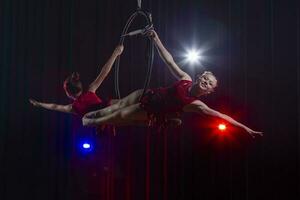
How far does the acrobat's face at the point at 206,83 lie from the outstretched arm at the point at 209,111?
13 centimetres

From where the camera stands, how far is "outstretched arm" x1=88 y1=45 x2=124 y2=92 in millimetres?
6074

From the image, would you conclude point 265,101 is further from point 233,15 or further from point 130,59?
point 130,59

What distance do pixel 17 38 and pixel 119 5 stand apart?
1.28 meters

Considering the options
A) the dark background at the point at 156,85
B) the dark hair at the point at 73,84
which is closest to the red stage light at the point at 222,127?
the dark background at the point at 156,85

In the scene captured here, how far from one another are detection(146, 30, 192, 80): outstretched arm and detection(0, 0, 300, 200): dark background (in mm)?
77

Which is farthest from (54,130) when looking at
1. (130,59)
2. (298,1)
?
(298,1)

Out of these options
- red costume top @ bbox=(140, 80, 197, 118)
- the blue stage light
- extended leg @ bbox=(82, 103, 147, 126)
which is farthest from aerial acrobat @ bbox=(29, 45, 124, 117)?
red costume top @ bbox=(140, 80, 197, 118)

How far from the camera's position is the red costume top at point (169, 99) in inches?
228

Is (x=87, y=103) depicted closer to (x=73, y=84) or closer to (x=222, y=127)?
(x=73, y=84)

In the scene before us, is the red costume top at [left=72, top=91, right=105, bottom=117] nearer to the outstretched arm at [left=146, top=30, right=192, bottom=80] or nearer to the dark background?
the dark background

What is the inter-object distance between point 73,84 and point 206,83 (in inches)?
59.9

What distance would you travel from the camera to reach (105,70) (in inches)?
240

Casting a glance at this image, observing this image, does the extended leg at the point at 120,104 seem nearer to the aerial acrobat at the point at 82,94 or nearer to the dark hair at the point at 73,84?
the aerial acrobat at the point at 82,94

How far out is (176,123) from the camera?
584 cm
